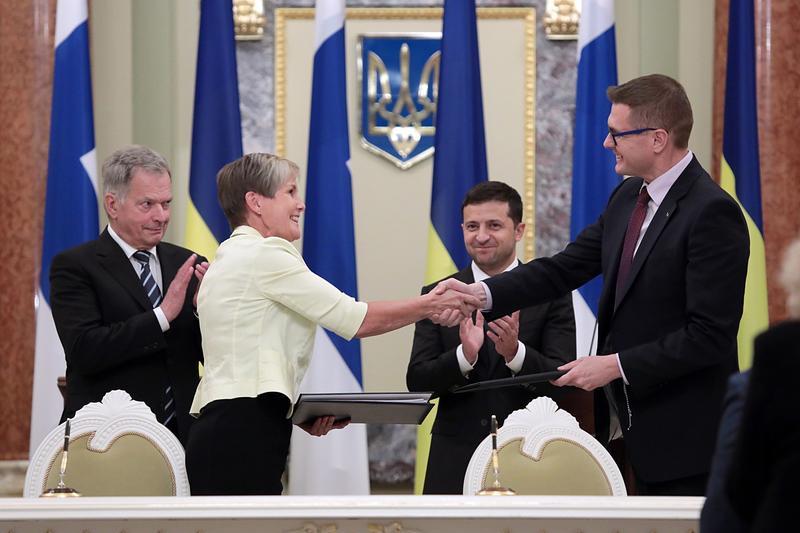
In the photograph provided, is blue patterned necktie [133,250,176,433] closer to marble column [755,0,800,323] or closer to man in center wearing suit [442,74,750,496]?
man in center wearing suit [442,74,750,496]

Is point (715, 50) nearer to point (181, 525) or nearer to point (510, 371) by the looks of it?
point (510, 371)

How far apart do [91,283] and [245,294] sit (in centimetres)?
90

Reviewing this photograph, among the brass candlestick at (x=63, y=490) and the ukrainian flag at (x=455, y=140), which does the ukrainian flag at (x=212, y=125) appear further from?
the brass candlestick at (x=63, y=490)

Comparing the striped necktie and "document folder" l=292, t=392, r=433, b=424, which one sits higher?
the striped necktie

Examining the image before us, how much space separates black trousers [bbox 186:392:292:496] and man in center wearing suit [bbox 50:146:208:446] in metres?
0.66

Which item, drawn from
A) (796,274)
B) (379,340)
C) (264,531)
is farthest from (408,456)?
(796,274)

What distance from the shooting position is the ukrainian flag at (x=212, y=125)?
5.07 metres

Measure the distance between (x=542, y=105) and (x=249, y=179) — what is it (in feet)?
10.4

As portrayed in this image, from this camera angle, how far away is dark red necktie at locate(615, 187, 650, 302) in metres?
3.15

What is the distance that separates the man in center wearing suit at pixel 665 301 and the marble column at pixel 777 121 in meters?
2.06

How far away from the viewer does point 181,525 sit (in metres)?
2.19

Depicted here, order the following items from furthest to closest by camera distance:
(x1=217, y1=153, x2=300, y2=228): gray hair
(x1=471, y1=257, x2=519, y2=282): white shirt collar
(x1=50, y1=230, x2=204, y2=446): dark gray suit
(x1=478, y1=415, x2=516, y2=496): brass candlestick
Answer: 1. (x1=471, y1=257, x2=519, y2=282): white shirt collar
2. (x1=50, y1=230, x2=204, y2=446): dark gray suit
3. (x1=217, y1=153, x2=300, y2=228): gray hair
4. (x1=478, y1=415, x2=516, y2=496): brass candlestick

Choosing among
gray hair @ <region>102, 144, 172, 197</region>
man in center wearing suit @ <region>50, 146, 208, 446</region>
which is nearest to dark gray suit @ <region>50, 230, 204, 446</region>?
man in center wearing suit @ <region>50, 146, 208, 446</region>

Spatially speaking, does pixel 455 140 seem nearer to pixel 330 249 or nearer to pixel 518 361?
pixel 330 249
